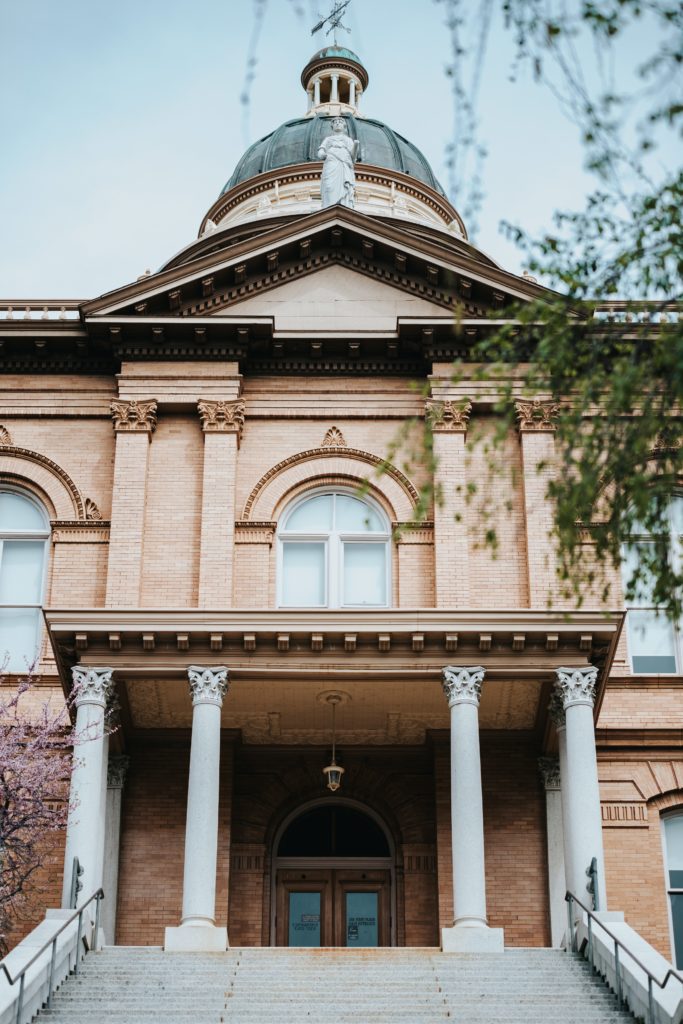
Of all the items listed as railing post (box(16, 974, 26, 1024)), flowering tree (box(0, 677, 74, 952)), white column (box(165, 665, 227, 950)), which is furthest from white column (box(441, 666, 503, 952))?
railing post (box(16, 974, 26, 1024))

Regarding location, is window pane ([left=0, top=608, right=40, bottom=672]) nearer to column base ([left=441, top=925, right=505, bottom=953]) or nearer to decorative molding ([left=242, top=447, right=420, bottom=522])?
decorative molding ([left=242, top=447, right=420, bottom=522])

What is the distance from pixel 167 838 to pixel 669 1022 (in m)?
10.2

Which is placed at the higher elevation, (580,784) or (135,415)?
(135,415)

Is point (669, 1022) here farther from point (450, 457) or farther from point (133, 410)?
point (133, 410)

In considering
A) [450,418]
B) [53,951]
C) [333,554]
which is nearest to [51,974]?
[53,951]

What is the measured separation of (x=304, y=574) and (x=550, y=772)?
205 inches

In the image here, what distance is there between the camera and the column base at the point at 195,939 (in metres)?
19.9

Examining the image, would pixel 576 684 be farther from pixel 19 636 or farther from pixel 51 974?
pixel 19 636

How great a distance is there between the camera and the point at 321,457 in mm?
27031

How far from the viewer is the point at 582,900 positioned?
20312mm

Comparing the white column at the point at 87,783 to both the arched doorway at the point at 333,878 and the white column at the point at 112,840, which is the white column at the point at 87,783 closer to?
the white column at the point at 112,840

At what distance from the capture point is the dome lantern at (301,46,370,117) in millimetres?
46125

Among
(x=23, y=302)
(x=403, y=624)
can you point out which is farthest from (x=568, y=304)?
(x=23, y=302)

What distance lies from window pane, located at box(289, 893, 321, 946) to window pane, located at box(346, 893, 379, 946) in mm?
470
